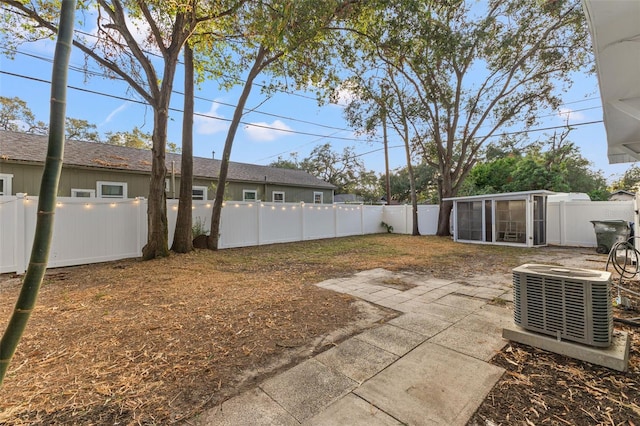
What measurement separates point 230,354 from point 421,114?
1231 cm

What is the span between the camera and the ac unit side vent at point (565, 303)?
7.23 ft

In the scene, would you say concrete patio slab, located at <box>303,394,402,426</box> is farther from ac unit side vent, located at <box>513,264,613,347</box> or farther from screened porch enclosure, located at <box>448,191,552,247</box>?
screened porch enclosure, located at <box>448,191,552,247</box>

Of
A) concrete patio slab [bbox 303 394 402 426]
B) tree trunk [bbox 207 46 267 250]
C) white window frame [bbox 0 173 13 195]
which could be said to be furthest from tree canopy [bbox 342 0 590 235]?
white window frame [bbox 0 173 13 195]

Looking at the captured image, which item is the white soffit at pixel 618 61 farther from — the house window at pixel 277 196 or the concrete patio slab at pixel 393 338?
the house window at pixel 277 196

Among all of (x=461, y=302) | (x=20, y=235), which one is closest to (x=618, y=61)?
(x=461, y=302)

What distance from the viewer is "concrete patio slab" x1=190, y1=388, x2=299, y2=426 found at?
1619mm

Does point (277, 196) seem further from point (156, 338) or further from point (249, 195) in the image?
point (156, 338)

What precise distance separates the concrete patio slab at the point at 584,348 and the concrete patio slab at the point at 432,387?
1.99 feet

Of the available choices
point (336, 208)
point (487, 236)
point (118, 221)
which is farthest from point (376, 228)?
point (118, 221)

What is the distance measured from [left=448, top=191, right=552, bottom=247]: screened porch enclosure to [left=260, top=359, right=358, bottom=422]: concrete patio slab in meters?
10.3

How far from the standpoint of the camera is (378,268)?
6.07 metres

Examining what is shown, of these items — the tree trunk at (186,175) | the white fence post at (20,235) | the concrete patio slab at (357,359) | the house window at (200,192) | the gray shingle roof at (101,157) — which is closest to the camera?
the concrete patio slab at (357,359)

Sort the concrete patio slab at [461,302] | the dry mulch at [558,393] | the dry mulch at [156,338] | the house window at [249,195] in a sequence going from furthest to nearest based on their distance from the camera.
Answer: the house window at [249,195], the concrete patio slab at [461,302], the dry mulch at [156,338], the dry mulch at [558,393]

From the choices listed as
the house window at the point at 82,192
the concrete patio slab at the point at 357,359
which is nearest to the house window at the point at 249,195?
the house window at the point at 82,192
